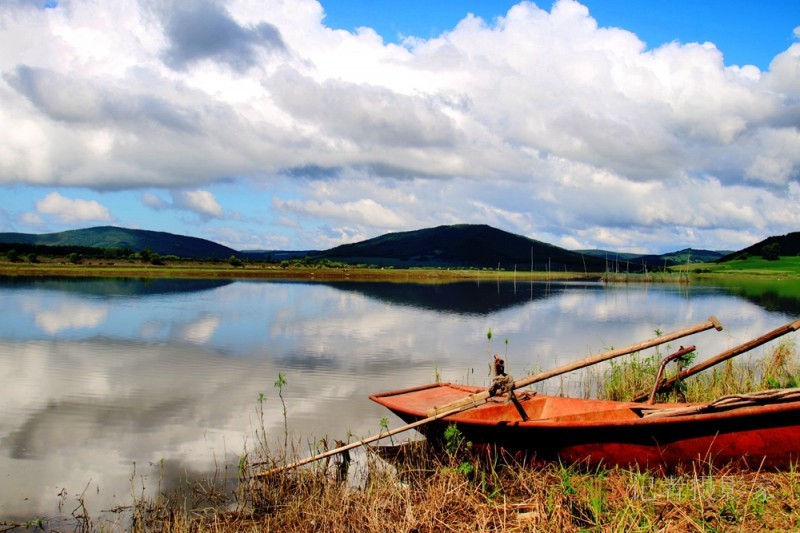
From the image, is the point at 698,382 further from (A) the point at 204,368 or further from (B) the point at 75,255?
(B) the point at 75,255

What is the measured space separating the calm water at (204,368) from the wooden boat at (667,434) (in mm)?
4554

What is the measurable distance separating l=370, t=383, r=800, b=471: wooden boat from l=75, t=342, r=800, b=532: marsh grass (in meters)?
0.19

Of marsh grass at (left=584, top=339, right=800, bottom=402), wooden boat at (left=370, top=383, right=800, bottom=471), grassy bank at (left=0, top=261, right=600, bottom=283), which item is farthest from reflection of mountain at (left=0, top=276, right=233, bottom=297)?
wooden boat at (left=370, top=383, right=800, bottom=471)

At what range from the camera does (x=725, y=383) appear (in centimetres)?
1440

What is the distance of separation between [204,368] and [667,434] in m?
16.3

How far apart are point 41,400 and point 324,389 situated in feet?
24.5

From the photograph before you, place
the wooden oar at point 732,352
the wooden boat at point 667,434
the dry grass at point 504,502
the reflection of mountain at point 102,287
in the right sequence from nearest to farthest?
the dry grass at point 504,502 < the wooden boat at point 667,434 < the wooden oar at point 732,352 < the reflection of mountain at point 102,287

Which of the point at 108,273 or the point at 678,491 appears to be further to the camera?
the point at 108,273

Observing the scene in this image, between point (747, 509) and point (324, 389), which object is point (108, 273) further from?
point (747, 509)

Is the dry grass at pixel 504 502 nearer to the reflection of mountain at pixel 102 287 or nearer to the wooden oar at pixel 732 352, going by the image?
the wooden oar at pixel 732 352

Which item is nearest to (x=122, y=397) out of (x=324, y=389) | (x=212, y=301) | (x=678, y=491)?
(x=324, y=389)

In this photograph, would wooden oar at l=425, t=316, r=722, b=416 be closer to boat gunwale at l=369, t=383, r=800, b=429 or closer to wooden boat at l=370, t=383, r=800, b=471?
wooden boat at l=370, t=383, r=800, b=471

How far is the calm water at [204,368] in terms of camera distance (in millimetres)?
10727

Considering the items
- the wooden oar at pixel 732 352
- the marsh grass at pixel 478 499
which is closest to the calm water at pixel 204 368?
the marsh grass at pixel 478 499
